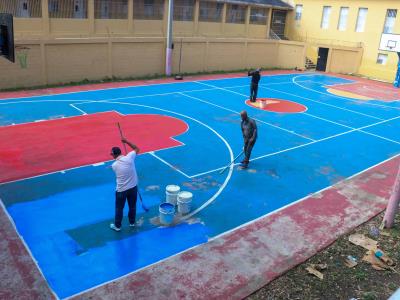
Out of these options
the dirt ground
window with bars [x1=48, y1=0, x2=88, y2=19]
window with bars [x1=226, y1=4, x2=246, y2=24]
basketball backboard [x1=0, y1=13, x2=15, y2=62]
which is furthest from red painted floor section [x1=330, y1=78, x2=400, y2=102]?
basketball backboard [x1=0, y1=13, x2=15, y2=62]

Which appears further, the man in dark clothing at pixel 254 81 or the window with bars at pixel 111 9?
the window with bars at pixel 111 9

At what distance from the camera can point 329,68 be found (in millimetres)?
34875

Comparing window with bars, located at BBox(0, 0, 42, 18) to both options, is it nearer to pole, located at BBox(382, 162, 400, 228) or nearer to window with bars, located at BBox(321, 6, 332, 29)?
pole, located at BBox(382, 162, 400, 228)

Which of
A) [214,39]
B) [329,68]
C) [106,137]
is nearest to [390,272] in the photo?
[106,137]

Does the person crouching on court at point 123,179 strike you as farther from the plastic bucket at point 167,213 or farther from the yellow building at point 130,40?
the yellow building at point 130,40

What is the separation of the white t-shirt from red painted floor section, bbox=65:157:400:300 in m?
1.66

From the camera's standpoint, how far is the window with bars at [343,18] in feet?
116

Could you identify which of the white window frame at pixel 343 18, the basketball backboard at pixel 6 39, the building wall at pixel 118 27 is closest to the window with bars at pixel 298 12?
the white window frame at pixel 343 18

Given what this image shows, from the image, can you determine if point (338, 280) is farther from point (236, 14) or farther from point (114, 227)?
point (236, 14)

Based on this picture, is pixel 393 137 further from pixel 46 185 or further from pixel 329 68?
pixel 329 68

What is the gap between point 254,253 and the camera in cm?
811

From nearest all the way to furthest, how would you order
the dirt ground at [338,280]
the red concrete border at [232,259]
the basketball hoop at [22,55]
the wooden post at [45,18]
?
the red concrete border at [232,259], the dirt ground at [338,280], the basketball hoop at [22,55], the wooden post at [45,18]

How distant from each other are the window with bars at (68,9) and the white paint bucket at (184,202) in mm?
19154

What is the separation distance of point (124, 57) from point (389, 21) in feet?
71.5
